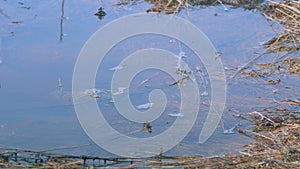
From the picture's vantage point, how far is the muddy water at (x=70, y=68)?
13.5 ft

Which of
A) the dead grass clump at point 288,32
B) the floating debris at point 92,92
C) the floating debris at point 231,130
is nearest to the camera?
the floating debris at point 231,130

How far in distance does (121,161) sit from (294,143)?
119cm

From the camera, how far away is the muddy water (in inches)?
163

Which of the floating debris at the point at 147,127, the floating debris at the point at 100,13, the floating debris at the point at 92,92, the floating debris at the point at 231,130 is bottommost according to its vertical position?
the floating debris at the point at 231,130

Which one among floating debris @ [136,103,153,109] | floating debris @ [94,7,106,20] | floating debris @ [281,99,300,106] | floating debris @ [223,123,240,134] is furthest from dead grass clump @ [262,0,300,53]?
floating debris @ [94,7,106,20]

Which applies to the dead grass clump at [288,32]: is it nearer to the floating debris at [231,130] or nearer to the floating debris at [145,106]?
the floating debris at [231,130]

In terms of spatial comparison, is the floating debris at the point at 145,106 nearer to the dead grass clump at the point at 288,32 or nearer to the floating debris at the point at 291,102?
the floating debris at the point at 291,102

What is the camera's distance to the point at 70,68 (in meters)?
5.12

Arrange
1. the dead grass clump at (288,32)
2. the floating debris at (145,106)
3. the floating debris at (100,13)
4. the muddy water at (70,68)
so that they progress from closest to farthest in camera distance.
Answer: the muddy water at (70,68)
the floating debris at (145,106)
the dead grass clump at (288,32)
the floating debris at (100,13)

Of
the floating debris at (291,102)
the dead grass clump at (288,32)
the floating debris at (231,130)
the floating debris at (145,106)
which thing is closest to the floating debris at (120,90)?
the floating debris at (145,106)

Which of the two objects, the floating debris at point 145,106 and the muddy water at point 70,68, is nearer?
the muddy water at point 70,68

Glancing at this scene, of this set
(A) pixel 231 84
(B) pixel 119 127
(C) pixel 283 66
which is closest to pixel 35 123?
(B) pixel 119 127

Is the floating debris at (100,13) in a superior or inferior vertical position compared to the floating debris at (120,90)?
superior

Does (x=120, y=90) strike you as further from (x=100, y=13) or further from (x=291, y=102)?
(x=100, y=13)
